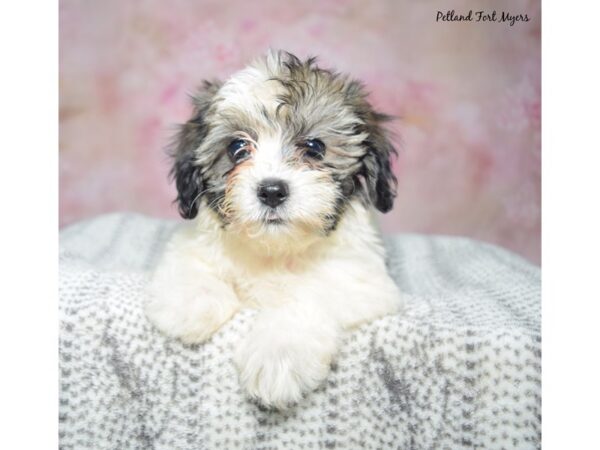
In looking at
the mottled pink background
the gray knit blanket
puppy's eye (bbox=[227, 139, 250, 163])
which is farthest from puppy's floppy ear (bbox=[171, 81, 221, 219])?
the gray knit blanket

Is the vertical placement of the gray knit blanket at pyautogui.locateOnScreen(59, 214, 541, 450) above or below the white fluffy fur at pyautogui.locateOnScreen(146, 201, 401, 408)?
below

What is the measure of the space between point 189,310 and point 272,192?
48 centimetres

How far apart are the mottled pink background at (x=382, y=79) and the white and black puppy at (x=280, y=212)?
0.28m

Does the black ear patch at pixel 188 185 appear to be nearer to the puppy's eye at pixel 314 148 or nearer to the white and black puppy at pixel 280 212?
the white and black puppy at pixel 280 212

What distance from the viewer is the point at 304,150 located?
2232mm

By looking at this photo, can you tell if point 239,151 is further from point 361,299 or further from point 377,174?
point 361,299

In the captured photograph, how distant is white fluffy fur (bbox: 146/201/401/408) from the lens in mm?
1777

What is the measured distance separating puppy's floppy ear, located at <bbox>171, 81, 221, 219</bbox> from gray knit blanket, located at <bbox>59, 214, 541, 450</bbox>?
527 millimetres

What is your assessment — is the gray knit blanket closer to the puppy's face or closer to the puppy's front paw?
the puppy's front paw

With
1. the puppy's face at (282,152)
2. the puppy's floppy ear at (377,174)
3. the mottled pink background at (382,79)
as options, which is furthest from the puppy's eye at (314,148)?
the mottled pink background at (382,79)

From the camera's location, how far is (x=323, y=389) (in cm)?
184

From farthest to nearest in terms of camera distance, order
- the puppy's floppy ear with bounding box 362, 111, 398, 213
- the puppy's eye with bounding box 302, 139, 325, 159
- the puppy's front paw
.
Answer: the puppy's floppy ear with bounding box 362, 111, 398, 213 → the puppy's eye with bounding box 302, 139, 325, 159 → the puppy's front paw

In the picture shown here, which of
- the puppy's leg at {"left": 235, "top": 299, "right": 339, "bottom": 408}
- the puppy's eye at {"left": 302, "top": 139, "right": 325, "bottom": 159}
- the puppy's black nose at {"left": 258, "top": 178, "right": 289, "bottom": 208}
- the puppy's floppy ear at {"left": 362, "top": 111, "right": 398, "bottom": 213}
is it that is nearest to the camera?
the puppy's leg at {"left": 235, "top": 299, "right": 339, "bottom": 408}
